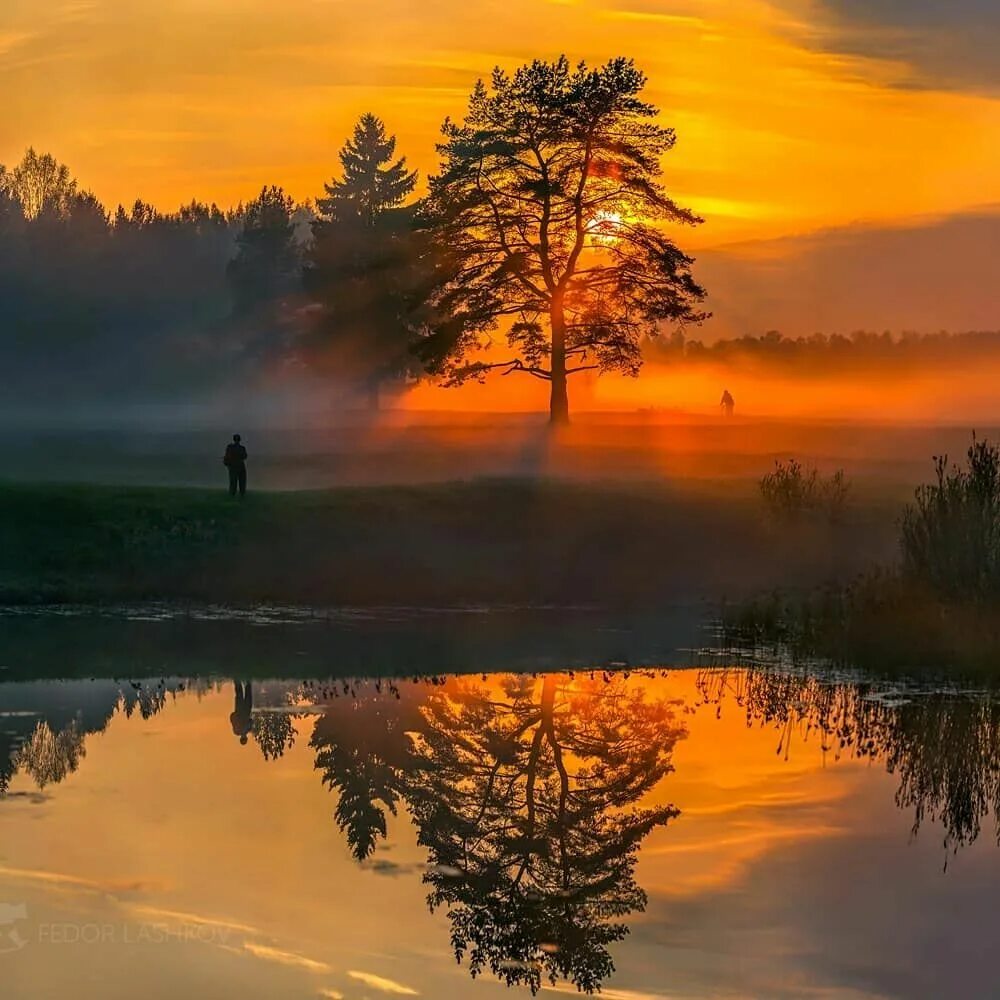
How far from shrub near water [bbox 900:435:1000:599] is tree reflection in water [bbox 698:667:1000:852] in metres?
3.54

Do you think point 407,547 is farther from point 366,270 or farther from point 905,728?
point 366,270

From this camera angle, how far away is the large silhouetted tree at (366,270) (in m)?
84.3

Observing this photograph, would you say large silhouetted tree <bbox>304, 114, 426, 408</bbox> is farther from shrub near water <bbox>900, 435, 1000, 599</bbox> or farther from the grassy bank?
shrub near water <bbox>900, 435, 1000, 599</bbox>

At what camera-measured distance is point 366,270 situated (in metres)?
85.1

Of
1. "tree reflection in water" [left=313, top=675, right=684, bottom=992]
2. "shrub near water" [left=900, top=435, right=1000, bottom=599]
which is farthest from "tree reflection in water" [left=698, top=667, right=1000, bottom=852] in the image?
"shrub near water" [left=900, top=435, right=1000, bottom=599]

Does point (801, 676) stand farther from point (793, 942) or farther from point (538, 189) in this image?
point (538, 189)

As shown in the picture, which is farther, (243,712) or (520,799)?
(243,712)

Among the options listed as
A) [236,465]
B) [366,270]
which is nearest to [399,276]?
[366,270]

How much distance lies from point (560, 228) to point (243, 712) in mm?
44490

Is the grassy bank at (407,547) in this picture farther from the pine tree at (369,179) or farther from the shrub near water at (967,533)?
the pine tree at (369,179)

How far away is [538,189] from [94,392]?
72.9m

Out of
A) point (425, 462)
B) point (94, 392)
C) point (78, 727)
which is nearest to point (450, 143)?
point (425, 462)

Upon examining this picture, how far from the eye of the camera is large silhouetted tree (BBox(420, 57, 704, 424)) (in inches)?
2464

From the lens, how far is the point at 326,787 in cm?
1709
